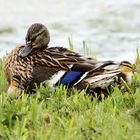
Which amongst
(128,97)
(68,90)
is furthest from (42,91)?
(128,97)

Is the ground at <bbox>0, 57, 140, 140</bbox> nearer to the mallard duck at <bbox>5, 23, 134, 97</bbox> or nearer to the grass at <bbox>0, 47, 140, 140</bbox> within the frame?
the grass at <bbox>0, 47, 140, 140</bbox>

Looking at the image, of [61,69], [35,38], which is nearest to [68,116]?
[61,69]

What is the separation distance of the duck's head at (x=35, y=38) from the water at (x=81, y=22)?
116 inches

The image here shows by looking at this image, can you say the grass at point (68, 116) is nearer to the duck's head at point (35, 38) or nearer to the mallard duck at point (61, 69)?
the mallard duck at point (61, 69)

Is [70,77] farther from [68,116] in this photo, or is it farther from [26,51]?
[68,116]

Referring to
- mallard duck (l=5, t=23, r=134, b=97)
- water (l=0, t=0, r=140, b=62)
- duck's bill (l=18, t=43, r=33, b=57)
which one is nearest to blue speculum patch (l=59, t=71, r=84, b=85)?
mallard duck (l=5, t=23, r=134, b=97)

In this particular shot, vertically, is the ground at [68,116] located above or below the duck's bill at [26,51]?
below

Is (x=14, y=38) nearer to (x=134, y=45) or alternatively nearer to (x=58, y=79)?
(x=134, y=45)

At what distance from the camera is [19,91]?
647cm

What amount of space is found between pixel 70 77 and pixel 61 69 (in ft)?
0.54

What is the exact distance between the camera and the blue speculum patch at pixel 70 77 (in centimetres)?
642

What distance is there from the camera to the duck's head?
22.9 feet

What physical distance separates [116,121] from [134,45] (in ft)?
18.0

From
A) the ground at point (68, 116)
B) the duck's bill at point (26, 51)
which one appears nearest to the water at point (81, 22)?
the duck's bill at point (26, 51)
